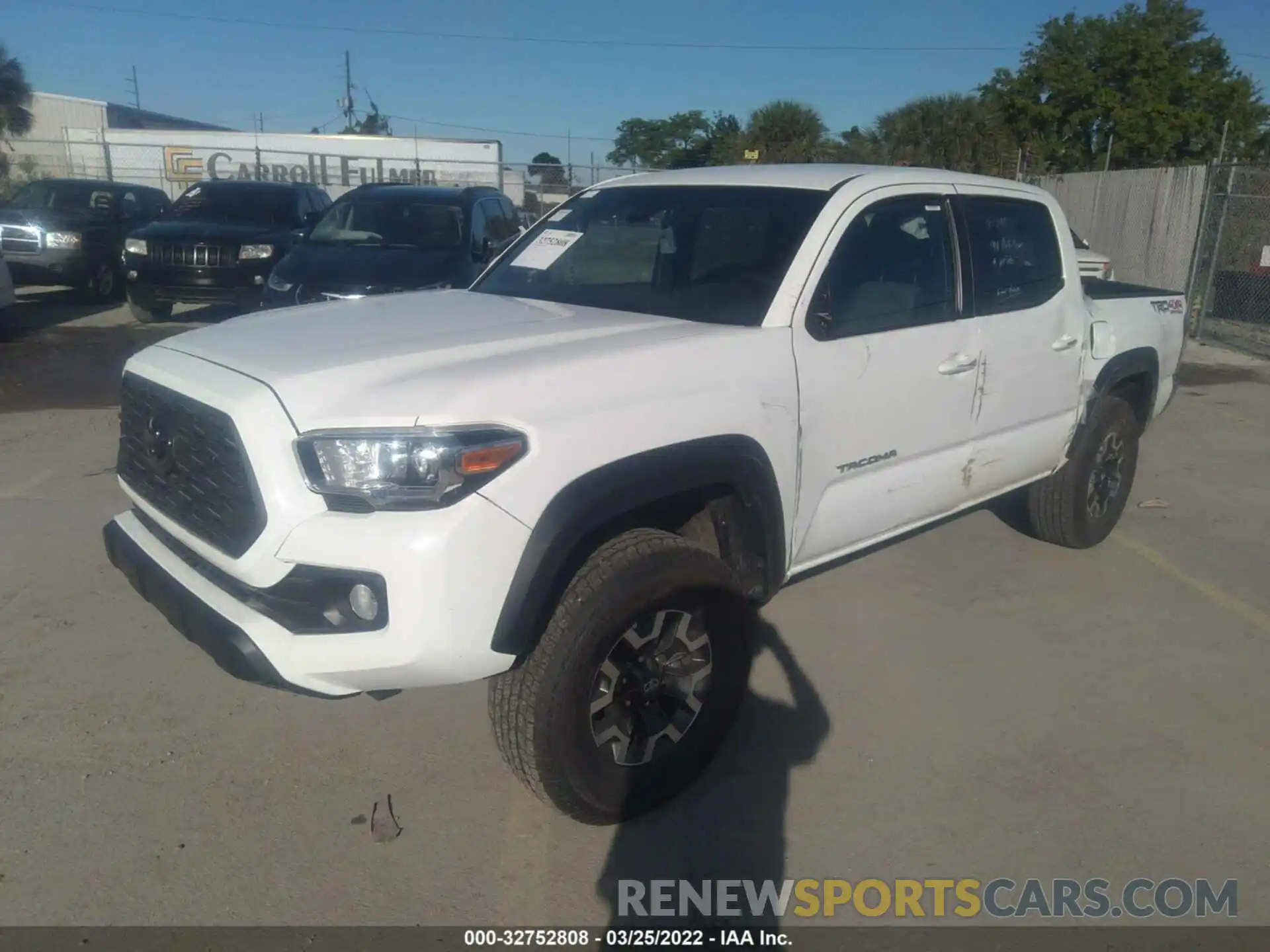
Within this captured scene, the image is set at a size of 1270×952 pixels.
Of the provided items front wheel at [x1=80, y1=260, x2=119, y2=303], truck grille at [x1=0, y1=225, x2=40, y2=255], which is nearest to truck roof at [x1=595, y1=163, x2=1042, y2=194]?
truck grille at [x1=0, y1=225, x2=40, y2=255]

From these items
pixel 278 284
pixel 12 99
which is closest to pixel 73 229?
pixel 278 284

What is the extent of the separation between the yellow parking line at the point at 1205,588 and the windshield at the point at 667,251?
2902 millimetres

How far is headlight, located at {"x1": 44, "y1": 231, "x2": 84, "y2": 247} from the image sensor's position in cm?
1338

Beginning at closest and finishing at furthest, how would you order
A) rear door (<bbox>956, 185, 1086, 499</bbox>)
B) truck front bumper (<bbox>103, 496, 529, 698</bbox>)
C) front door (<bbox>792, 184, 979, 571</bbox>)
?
truck front bumper (<bbox>103, 496, 529, 698</bbox>), front door (<bbox>792, 184, 979, 571</bbox>), rear door (<bbox>956, 185, 1086, 499</bbox>)

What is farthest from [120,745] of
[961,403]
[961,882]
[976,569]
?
[976,569]

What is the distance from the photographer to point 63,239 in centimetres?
1345

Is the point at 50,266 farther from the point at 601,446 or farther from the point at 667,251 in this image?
the point at 601,446

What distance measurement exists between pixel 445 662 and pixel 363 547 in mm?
359

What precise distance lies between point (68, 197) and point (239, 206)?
315 centimetres

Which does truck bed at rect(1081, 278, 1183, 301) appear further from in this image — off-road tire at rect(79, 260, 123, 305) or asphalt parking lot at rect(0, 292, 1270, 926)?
off-road tire at rect(79, 260, 123, 305)

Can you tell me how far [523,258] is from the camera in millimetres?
4520

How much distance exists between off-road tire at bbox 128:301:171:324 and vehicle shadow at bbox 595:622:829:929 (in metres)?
10.8

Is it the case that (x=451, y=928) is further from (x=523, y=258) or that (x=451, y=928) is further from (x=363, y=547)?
(x=523, y=258)

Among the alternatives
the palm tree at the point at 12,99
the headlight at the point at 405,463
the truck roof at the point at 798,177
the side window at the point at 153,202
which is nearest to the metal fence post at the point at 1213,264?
the truck roof at the point at 798,177
